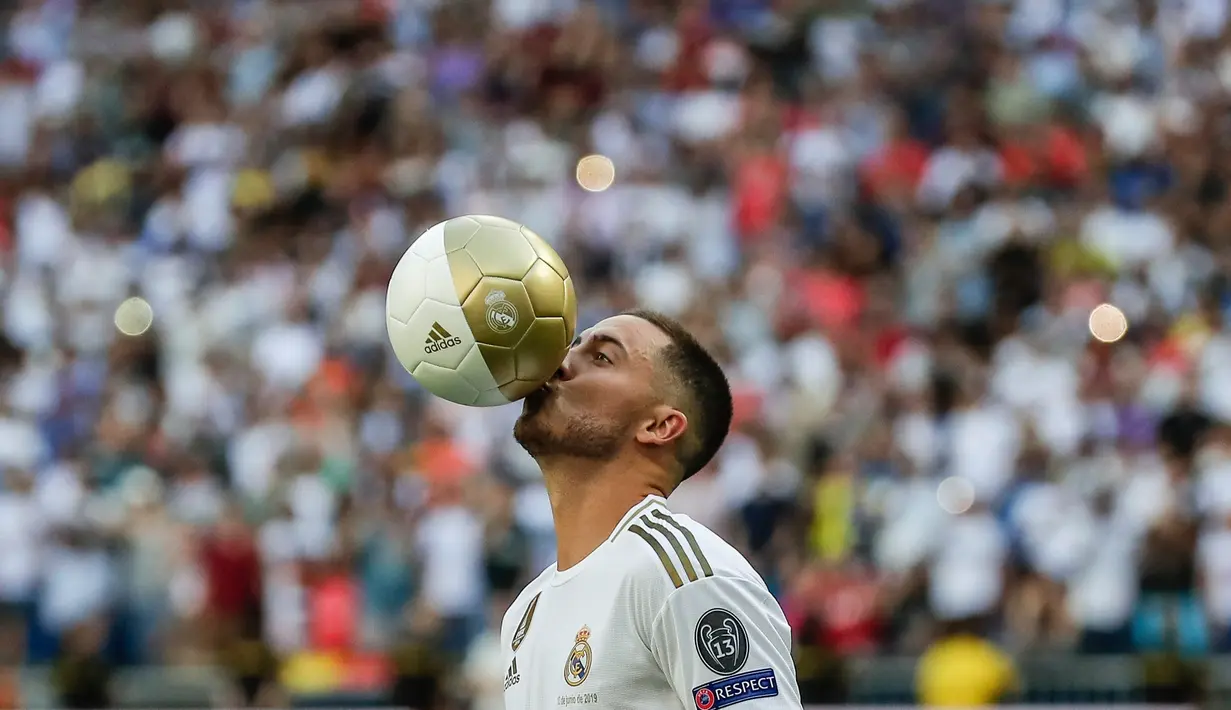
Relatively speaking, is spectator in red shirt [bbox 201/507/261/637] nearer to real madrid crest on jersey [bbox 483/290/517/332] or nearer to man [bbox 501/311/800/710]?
man [bbox 501/311/800/710]

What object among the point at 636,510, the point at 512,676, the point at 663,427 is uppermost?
the point at 663,427

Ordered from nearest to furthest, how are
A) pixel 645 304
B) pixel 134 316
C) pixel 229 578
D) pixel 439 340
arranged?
1. pixel 439 340
2. pixel 229 578
3. pixel 645 304
4. pixel 134 316

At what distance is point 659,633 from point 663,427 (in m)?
0.88

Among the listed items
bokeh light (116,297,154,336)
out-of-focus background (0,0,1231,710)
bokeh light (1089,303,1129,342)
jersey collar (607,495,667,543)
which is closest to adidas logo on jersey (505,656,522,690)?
jersey collar (607,495,667,543)

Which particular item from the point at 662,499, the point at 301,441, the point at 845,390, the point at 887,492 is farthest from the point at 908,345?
the point at 662,499

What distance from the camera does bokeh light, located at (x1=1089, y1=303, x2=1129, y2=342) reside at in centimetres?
1316

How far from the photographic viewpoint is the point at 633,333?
5004 millimetres

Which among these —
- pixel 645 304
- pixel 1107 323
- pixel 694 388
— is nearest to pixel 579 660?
pixel 694 388

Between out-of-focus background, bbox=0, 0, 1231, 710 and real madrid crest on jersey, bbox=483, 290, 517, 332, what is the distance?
6771mm

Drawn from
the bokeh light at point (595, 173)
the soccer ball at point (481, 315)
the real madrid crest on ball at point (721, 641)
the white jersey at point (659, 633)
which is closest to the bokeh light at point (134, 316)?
the bokeh light at point (595, 173)

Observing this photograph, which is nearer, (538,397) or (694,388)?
(538,397)

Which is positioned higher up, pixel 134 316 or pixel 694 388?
pixel 134 316

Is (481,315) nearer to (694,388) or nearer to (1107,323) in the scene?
(694,388)

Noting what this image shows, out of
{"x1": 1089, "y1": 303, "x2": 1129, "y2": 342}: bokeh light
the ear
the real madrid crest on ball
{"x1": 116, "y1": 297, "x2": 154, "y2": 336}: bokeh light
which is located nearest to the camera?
the real madrid crest on ball
